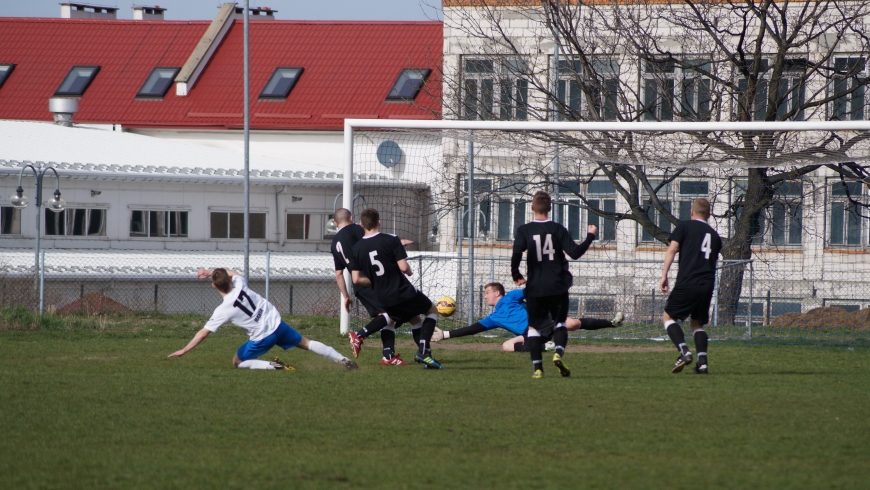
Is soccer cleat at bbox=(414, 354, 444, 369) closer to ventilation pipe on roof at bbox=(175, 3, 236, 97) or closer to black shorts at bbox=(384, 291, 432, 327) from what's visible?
black shorts at bbox=(384, 291, 432, 327)

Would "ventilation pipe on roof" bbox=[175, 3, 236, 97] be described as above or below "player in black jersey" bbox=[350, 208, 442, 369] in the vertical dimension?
above

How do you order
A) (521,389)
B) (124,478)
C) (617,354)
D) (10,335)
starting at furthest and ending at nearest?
1. (10,335)
2. (617,354)
3. (521,389)
4. (124,478)

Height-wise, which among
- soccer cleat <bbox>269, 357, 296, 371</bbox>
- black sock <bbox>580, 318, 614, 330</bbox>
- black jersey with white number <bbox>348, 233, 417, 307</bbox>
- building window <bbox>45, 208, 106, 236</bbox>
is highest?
building window <bbox>45, 208, 106, 236</bbox>

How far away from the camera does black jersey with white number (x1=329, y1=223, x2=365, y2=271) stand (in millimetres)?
11555

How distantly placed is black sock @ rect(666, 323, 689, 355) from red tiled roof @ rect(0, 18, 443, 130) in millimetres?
22968

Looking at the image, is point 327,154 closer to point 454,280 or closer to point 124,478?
point 454,280

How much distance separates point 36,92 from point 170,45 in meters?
4.97

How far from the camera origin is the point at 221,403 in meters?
8.12

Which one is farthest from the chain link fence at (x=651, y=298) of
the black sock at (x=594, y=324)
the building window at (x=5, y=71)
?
the building window at (x=5, y=71)

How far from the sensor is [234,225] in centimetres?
3045

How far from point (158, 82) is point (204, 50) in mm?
2019

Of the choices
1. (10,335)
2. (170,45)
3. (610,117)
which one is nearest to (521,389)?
(10,335)

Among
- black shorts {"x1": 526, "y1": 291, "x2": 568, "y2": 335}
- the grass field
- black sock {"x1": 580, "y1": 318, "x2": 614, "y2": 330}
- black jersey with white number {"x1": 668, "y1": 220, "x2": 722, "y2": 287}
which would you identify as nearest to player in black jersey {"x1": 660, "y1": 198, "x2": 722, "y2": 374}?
black jersey with white number {"x1": 668, "y1": 220, "x2": 722, "y2": 287}

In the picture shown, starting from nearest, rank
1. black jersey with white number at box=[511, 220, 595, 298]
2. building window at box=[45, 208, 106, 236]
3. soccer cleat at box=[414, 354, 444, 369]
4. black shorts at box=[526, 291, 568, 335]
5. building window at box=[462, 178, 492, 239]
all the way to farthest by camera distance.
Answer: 1. black jersey with white number at box=[511, 220, 595, 298]
2. black shorts at box=[526, 291, 568, 335]
3. soccer cleat at box=[414, 354, 444, 369]
4. building window at box=[462, 178, 492, 239]
5. building window at box=[45, 208, 106, 236]
